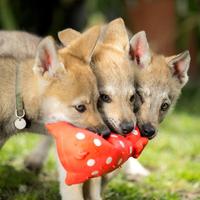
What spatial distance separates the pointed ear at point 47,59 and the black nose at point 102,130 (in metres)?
0.58

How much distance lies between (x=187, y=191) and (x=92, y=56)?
184 centimetres

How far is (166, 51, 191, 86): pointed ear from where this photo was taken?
19.9 feet

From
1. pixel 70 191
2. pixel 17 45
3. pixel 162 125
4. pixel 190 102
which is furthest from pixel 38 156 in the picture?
pixel 190 102

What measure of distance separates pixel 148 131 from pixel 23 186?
1499 millimetres

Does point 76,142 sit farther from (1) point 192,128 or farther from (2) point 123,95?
(1) point 192,128

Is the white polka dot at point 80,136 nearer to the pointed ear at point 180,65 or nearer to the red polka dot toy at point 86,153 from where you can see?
the red polka dot toy at point 86,153

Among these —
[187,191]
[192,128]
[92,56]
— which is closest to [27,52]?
[92,56]

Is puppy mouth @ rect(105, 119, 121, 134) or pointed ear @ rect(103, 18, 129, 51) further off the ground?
pointed ear @ rect(103, 18, 129, 51)

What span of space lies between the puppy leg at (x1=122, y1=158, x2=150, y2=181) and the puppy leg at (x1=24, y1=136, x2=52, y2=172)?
87cm

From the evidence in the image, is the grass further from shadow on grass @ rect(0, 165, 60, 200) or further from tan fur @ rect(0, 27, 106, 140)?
tan fur @ rect(0, 27, 106, 140)

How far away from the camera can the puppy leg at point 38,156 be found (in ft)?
22.6

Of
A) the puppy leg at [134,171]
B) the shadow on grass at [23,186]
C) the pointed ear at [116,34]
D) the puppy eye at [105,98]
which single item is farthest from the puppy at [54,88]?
the puppy leg at [134,171]

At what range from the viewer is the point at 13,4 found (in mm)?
12484

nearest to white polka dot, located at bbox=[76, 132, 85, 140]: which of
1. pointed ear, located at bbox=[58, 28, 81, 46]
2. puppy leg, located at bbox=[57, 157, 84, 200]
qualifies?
puppy leg, located at bbox=[57, 157, 84, 200]
